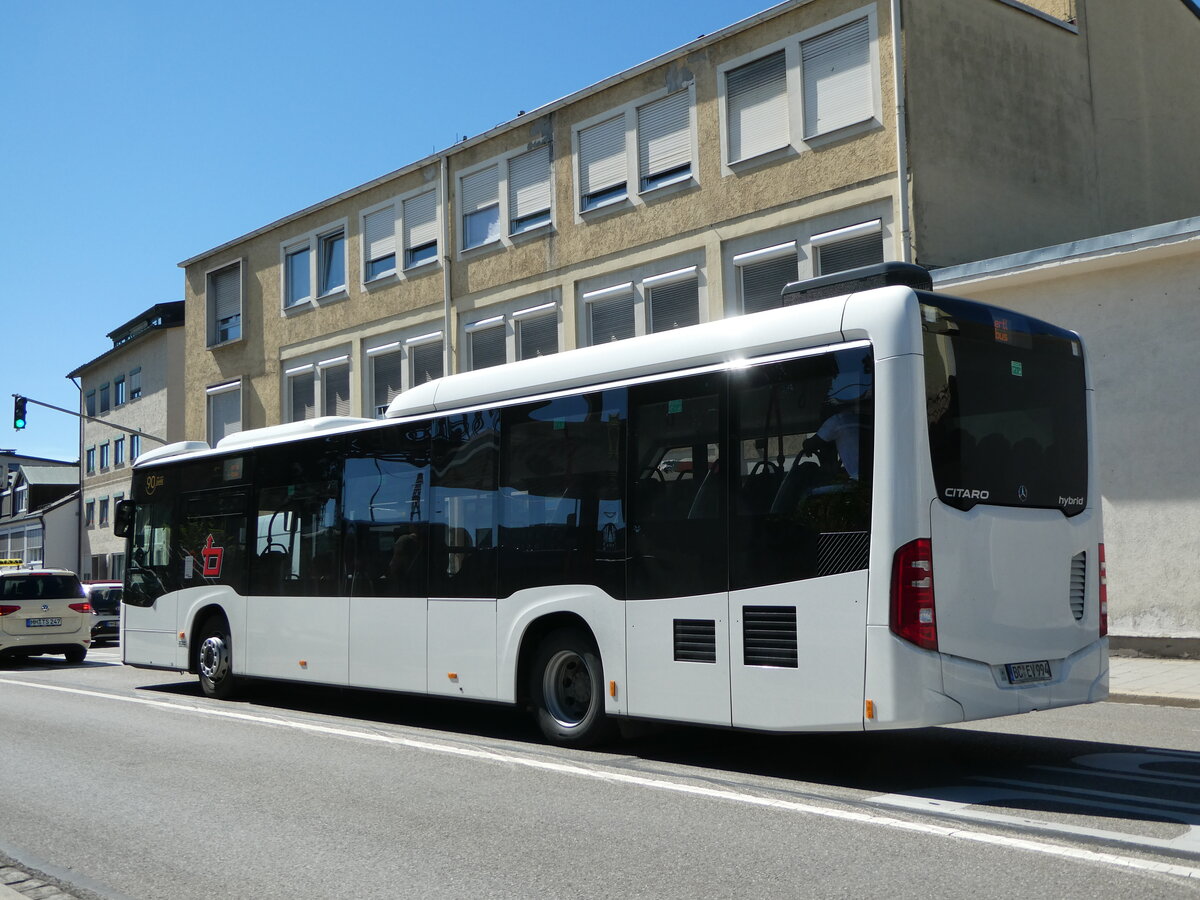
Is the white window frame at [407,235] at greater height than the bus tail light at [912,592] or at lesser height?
greater

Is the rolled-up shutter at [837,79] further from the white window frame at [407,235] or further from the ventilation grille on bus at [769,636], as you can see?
the ventilation grille on bus at [769,636]

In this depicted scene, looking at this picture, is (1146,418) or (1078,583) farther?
(1146,418)

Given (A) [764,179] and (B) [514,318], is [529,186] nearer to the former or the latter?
(B) [514,318]

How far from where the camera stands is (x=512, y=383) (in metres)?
10.5

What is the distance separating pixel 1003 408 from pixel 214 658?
9.90m

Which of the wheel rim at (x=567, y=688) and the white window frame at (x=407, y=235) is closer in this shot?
the wheel rim at (x=567, y=688)

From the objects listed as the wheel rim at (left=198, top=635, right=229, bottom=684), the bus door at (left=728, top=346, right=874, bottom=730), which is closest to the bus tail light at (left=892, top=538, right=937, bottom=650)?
the bus door at (left=728, top=346, right=874, bottom=730)

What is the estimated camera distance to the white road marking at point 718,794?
582 centimetres

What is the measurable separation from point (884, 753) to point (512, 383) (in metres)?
4.16

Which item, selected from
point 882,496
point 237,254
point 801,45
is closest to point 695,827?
point 882,496

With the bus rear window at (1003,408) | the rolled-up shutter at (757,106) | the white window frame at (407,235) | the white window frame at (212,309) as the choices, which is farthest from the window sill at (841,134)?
the white window frame at (212,309)

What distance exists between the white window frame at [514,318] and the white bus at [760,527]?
45.0ft

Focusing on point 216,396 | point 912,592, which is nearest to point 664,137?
point 912,592

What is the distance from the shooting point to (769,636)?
8.13 m
